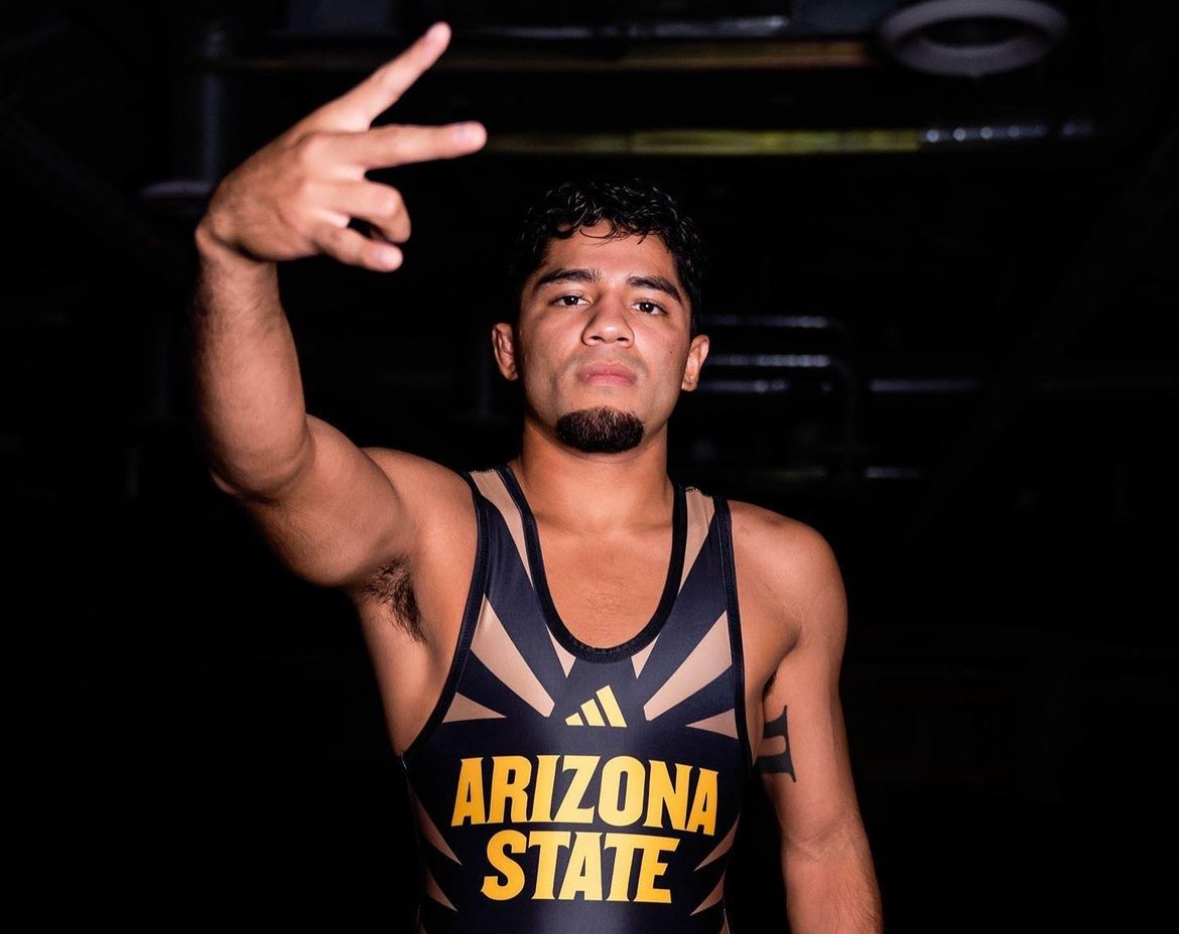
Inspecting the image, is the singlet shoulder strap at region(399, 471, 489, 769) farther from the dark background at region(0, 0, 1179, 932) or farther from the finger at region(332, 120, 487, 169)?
the dark background at region(0, 0, 1179, 932)

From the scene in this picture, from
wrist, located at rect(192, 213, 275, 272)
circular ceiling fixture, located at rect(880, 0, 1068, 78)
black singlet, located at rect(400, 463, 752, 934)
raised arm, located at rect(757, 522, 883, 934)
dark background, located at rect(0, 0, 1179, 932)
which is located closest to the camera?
wrist, located at rect(192, 213, 275, 272)

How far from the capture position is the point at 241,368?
1348 millimetres

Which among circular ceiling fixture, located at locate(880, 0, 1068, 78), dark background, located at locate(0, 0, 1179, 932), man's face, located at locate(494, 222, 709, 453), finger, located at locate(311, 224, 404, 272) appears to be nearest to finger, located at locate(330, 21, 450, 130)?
finger, located at locate(311, 224, 404, 272)

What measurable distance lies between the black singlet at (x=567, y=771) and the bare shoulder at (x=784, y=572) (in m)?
0.16

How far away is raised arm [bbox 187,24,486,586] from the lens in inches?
46.2

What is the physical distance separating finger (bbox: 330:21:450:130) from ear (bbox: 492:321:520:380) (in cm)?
93

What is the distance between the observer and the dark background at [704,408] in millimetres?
2748

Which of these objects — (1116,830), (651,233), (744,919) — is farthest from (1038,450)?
(651,233)

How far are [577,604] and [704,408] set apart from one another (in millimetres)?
3351

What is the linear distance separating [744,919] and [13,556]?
4.81 meters

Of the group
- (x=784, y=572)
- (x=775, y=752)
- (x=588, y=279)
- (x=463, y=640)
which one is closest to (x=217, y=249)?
(x=463, y=640)

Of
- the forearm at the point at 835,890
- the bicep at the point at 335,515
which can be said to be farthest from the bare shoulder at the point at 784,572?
the bicep at the point at 335,515

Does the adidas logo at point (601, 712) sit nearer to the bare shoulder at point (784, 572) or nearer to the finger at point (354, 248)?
the bare shoulder at point (784, 572)

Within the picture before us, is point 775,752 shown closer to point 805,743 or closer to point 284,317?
point 805,743
